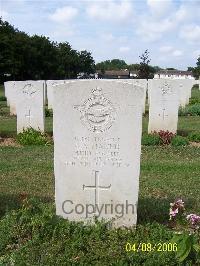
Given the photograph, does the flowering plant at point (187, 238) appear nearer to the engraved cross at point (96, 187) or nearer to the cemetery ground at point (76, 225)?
the cemetery ground at point (76, 225)

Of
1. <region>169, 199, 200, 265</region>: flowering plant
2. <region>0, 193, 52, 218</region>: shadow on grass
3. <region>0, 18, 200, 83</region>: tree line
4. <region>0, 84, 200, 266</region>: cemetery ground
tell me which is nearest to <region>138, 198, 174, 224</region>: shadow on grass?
<region>0, 84, 200, 266</region>: cemetery ground

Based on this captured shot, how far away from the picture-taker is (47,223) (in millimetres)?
5594

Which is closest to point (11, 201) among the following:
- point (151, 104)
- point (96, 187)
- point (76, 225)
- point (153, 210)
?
point (76, 225)

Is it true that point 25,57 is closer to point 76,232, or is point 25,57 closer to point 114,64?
point 76,232

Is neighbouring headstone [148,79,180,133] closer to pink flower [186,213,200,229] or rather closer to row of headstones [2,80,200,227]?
row of headstones [2,80,200,227]

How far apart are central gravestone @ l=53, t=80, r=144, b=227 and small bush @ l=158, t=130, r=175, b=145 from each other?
7.49m

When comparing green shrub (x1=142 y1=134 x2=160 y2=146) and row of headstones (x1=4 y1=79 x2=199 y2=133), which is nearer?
green shrub (x1=142 y1=134 x2=160 y2=146)

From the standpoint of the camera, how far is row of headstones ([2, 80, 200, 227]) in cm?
554

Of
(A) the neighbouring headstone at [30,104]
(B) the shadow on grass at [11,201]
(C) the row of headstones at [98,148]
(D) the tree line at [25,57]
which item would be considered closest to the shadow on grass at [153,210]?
(C) the row of headstones at [98,148]

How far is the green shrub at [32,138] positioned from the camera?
13.2m

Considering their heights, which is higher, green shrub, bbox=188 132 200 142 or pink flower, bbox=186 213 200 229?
pink flower, bbox=186 213 200 229

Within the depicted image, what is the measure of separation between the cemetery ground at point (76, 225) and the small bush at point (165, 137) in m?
3.34

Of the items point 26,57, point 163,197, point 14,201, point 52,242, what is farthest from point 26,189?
point 26,57
